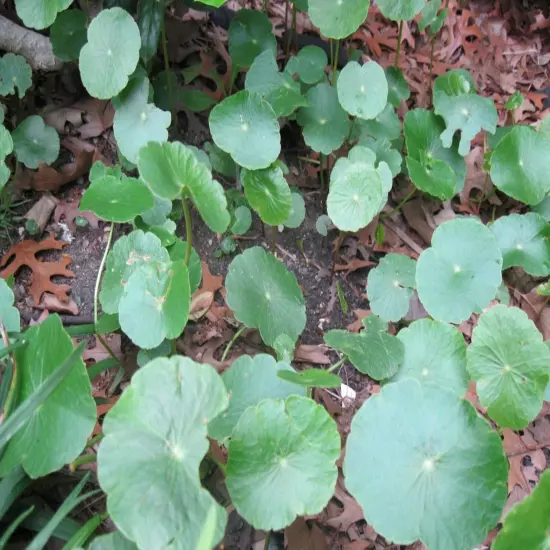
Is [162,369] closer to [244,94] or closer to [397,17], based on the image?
[244,94]

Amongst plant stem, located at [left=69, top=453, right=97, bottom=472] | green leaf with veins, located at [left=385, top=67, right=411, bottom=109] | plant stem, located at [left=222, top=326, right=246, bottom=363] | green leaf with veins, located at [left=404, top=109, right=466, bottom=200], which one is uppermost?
green leaf with veins, located at [left=385, top=67, right=411, bottom=109]

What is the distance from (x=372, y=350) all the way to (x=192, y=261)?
0.63 meters

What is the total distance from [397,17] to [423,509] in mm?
1748

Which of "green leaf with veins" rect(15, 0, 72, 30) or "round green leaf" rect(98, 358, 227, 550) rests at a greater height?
"green leaf with veins" rect(15, 0, 72, 30)

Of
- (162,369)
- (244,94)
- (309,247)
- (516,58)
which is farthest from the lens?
(516,58)

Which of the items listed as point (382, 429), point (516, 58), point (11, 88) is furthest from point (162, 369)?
point (516, 58)

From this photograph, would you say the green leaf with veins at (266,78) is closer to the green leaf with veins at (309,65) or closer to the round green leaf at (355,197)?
the green leaf with veins at (309,65)

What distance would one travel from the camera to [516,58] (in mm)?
3141

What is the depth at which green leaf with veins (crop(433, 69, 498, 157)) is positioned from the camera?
2.22 m

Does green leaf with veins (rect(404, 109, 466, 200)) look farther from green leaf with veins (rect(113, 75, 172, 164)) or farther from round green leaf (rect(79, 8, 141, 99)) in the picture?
round green leaf (rect(79, 8, 141, 99))

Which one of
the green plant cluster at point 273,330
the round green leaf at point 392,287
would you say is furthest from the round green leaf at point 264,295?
the round green leaf at point 392,287

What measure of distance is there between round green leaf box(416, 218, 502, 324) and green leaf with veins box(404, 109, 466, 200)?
30 centimetres

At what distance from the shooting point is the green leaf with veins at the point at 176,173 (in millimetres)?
1374

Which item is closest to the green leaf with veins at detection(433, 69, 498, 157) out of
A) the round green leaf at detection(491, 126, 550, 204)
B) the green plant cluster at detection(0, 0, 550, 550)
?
the green plant cluster at detection(0, 0, 550, 550)
